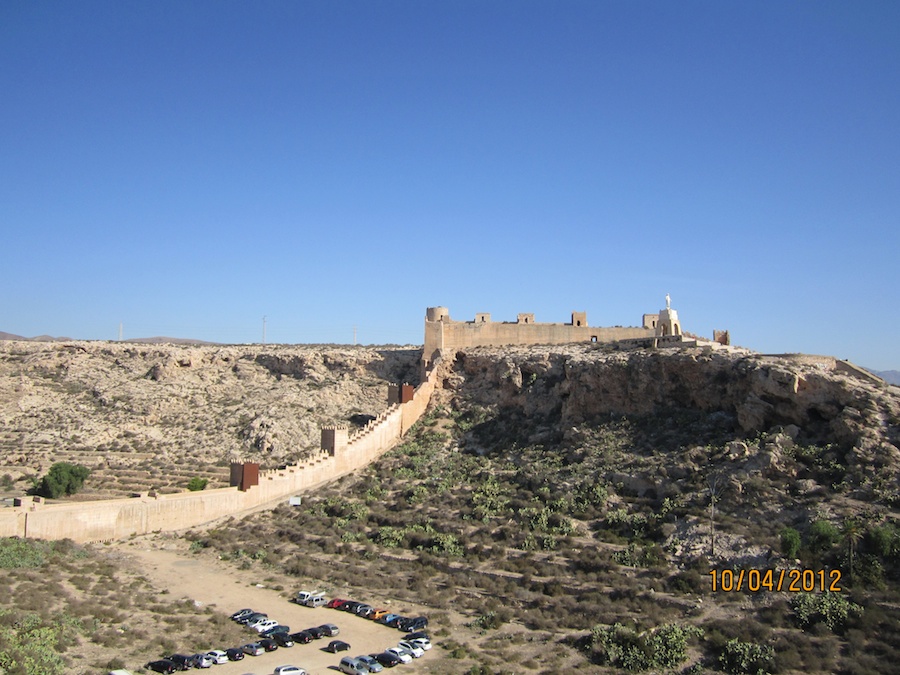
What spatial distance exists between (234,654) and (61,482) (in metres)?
19.3

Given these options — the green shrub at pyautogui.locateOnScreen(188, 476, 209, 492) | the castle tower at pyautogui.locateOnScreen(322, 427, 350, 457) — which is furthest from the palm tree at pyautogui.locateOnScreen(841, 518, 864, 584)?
the green shrub at pyautogui.locateOnScreen(188, 476, 209, 492)

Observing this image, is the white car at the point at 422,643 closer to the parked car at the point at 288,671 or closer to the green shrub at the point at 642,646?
the parked car at the point at 288,671

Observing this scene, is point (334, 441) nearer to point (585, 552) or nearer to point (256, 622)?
point (585, 552)

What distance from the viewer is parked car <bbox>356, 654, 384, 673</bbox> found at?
2020cm

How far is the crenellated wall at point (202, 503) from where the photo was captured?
2944 centimetres

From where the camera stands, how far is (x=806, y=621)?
21844 millimetres

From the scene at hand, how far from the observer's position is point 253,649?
69.3 feet

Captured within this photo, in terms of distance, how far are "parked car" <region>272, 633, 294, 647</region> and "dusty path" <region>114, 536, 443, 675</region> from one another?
0.16 metres

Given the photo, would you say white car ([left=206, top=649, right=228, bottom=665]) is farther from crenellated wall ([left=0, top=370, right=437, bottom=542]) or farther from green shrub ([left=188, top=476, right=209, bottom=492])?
green shrub ([left=188, top=476, right=209, bottom=492])

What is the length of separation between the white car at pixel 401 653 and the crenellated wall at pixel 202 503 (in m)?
15.4

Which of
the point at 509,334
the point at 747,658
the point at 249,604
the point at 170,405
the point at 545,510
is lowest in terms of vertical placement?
the point at 249,604

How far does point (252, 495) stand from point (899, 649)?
1012 inches
